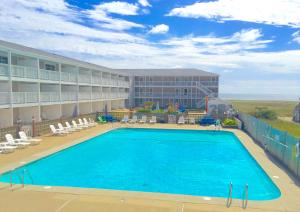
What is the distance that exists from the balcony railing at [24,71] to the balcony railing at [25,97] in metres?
1.37

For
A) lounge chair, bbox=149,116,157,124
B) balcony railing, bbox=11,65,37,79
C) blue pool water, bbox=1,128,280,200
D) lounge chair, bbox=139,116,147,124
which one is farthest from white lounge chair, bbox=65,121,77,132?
lounge chair, bbox=149,116,157,124

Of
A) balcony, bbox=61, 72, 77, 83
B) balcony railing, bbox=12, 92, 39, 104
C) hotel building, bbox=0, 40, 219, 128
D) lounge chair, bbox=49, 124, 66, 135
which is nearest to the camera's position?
balcony railing, bbox=12, 92, 39, 104

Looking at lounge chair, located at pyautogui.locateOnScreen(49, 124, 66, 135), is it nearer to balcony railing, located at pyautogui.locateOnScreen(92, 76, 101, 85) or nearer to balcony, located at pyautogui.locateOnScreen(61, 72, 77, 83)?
balcony, located at pyautogui.locateOnScreen(61, 72, 77, 83)

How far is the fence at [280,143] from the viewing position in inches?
445

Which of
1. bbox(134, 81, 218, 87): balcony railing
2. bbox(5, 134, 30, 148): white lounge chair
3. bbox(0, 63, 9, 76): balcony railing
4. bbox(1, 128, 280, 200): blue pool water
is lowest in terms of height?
bbox(1, 128, 280, 200): blue pool water

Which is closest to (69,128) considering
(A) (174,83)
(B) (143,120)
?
(B) (143,120)

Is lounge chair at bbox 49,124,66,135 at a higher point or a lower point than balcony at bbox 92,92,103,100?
lower

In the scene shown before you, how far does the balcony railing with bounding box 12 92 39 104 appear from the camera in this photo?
1950 centimetres

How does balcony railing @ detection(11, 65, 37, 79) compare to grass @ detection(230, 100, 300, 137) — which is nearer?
balcony railing @ detection(11, 65, 37, 79)

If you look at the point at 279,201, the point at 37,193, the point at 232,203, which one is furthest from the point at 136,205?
the point at 279,201

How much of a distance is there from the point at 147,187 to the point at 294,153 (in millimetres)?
6415

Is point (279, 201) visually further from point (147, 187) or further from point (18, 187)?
point (18, 187)

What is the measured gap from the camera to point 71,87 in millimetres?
30250

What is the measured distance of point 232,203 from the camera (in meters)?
8.25
